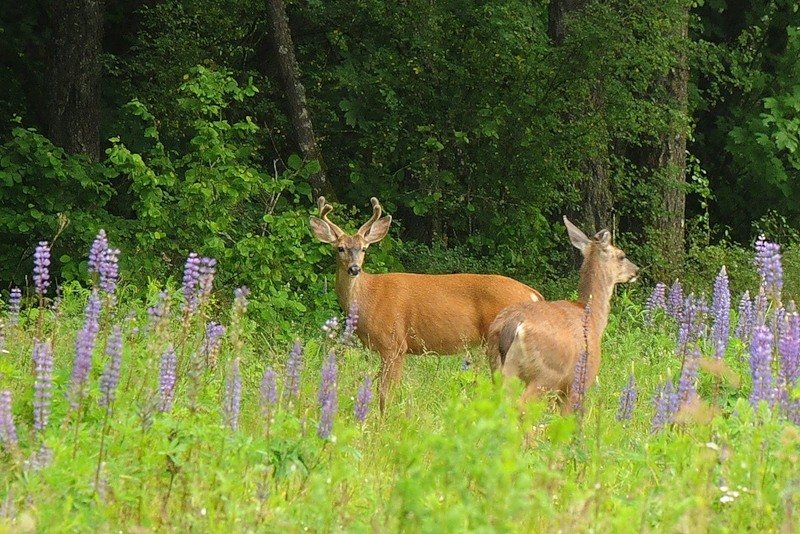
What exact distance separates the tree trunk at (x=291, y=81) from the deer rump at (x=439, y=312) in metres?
4.36

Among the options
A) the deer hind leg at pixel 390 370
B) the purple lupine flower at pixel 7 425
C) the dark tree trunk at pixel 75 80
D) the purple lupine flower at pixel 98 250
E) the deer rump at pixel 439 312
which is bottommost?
the deer hind leg at pixel 390 370

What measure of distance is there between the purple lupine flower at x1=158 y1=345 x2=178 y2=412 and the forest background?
20.4 feet

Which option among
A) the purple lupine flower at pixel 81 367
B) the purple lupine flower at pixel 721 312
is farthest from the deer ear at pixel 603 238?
the purple lupine flower at pixel 81 367

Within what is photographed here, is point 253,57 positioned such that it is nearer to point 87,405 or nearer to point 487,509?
point 87,405

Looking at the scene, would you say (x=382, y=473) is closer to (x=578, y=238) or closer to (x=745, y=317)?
(x=578, y=238)

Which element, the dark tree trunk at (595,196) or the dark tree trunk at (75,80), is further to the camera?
the dark tree trunk at (75,80)

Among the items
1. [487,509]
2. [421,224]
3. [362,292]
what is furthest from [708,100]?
[487,509]

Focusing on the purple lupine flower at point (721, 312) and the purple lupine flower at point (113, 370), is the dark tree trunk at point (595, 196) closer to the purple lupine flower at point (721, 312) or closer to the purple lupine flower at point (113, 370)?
the purple lupine flower at point (721, 312)

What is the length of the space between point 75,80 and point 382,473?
10.3m

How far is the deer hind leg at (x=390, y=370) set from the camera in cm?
871

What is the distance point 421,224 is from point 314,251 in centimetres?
320

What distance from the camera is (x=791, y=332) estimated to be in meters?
5.02

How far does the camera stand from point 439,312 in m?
9.99

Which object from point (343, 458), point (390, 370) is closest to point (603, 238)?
point (390, 370)
